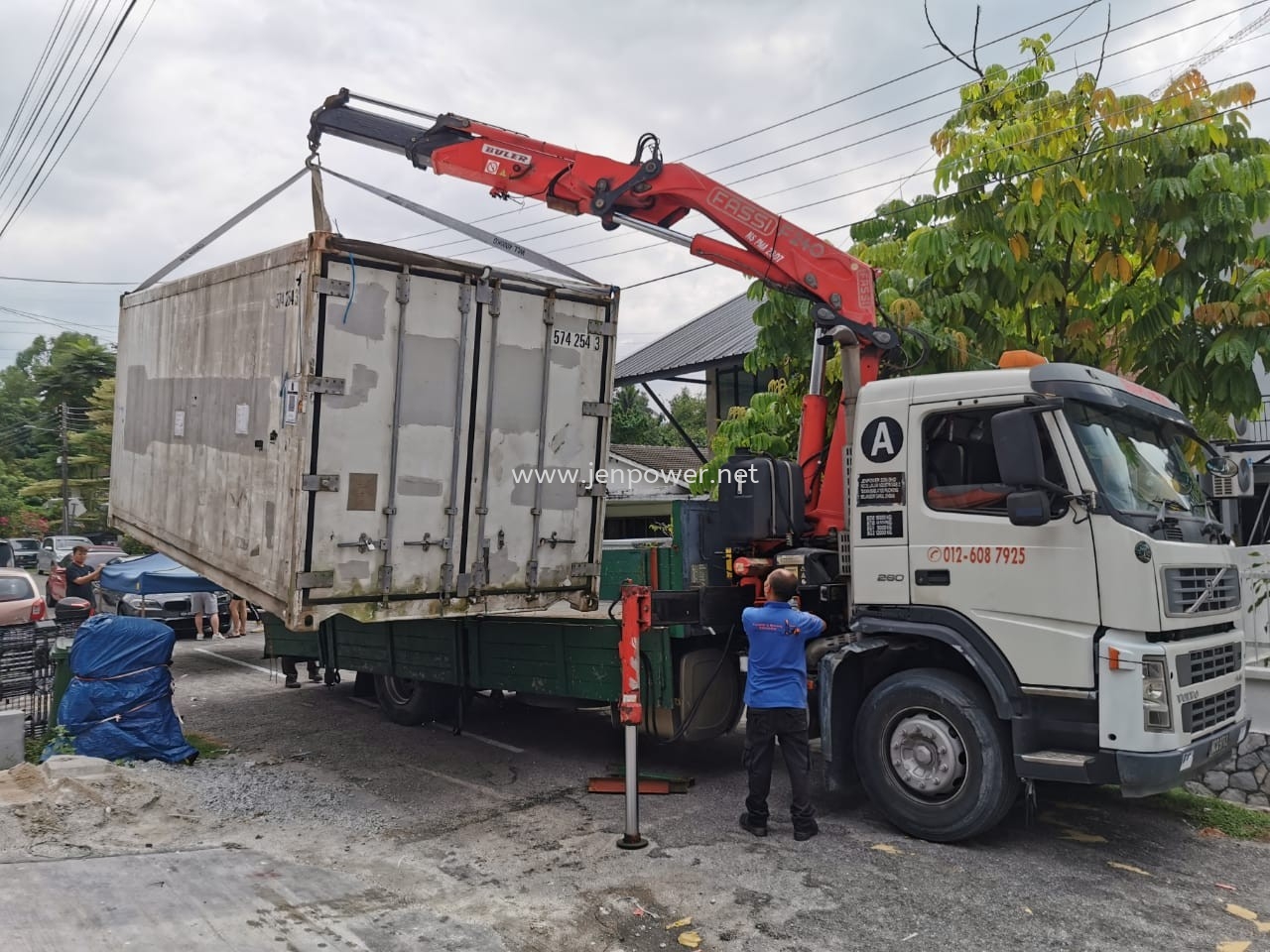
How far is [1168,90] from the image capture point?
8.35m

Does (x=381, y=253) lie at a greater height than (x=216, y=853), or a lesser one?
greater

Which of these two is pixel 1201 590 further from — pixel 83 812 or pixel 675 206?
pixel 83 812

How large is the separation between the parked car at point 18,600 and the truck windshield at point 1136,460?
12.6 meters

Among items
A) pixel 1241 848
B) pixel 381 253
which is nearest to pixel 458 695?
pixel 381 253

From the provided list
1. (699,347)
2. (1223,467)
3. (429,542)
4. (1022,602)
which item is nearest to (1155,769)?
(1022,602)

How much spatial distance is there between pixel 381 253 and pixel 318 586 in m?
2.17

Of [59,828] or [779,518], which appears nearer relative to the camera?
[59,828]

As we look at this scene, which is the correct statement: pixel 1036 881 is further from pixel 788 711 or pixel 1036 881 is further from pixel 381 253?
pixel 381 253

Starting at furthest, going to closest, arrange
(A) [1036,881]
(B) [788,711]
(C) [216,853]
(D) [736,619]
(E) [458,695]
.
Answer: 1. (E) [458,695]
2. (D) [736,619]
3. (B) [788,711]
4. (C) [216,853]
5. (A) [1036,881]

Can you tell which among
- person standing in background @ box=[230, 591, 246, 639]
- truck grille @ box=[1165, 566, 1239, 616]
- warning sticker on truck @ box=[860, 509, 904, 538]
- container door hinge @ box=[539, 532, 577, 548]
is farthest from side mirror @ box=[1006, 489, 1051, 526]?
person standing in background @ box=[230, 591, 246, 639]

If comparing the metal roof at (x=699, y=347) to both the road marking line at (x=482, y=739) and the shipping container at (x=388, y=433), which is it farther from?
the shipping container at (x=388, y=433)

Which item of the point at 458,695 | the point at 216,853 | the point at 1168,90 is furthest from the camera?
the point at 458,695

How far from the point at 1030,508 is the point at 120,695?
6.64m

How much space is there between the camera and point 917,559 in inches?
247
